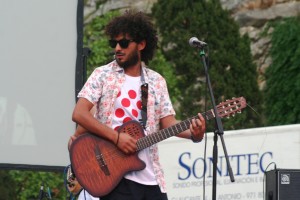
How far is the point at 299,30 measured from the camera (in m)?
13.0

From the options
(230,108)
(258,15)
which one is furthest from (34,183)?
(230,108)

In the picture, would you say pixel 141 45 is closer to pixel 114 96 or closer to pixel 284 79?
pixel 114 96

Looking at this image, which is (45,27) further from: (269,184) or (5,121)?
(269,184)

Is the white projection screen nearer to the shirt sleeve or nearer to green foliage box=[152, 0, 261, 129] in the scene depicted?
the shirt sleeve

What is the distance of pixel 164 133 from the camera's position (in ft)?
21.2

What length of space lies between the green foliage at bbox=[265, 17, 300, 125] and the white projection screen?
15.1 ft

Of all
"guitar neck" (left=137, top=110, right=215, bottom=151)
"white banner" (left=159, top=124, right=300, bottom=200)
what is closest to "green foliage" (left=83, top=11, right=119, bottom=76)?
"white banner" (left=159, top=124, right=300, bottom=200)

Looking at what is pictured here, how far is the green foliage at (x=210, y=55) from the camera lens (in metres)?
12.7

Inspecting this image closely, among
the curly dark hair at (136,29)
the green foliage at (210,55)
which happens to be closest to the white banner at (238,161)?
the green foliage at (210,55)

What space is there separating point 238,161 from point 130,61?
3.31 m

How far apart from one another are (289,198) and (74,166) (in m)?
1.84

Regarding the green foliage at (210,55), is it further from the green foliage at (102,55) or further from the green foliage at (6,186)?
the green foliage at (6,186)

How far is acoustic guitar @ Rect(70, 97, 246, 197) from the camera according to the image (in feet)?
21.1

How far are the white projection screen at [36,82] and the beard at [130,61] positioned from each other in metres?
2.00
